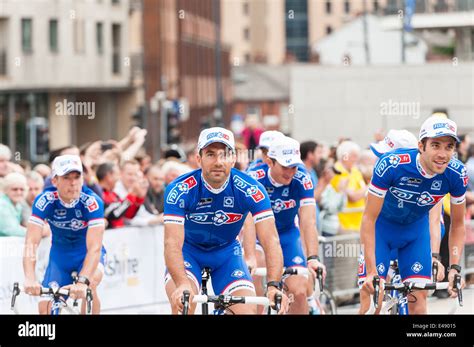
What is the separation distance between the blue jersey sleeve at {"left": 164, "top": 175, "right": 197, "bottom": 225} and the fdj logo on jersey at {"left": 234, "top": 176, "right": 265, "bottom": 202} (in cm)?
32

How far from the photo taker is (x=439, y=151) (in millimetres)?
10477

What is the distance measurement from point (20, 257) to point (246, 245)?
3.10 m

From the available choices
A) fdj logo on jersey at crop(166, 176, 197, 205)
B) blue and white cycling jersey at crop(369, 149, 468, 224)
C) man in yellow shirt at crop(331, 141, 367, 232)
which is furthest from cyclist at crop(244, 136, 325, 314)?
man in yellow shirt at crop(331, 141, 367, 232)

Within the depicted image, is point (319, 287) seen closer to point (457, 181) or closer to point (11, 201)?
point (457, 181)

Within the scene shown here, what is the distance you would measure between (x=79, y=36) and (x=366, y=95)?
21946mm

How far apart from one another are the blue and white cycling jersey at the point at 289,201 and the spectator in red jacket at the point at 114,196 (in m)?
2.85

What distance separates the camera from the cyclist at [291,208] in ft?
40.2

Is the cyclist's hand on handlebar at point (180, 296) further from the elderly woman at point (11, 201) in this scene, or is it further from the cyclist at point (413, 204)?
the elderly woman at point (11, 201)

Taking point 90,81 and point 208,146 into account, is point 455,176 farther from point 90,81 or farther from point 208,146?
point 90,81

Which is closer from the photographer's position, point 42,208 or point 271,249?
point 271,249

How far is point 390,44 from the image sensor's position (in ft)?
349

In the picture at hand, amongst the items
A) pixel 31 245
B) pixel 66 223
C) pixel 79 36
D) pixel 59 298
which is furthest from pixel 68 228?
pixel 79 36

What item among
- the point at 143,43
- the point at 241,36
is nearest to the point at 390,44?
the point at 143,43

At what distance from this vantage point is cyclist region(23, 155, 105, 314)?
1201 centimetres
